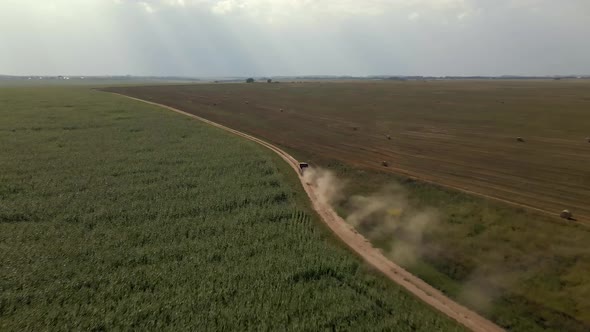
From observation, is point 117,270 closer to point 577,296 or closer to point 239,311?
point 239,311

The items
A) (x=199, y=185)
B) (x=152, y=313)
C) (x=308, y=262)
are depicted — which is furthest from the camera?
(x=199, y=185)

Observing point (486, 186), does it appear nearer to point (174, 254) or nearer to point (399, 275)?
point (399, 275)

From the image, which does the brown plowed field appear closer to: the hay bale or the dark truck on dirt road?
the hay bale

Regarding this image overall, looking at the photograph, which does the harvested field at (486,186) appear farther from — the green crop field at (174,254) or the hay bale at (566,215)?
the green crop field at (174,254)

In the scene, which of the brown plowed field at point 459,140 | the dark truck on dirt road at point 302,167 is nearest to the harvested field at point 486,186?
the brown plowed field at point 459,140

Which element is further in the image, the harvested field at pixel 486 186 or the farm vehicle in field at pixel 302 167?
the farm vehicle in field at pixel 302 167

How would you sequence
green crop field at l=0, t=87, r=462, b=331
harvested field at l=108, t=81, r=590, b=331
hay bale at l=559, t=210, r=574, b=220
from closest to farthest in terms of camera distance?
green crop field at l=0, t=87, r=462, b=331 < harvested field at l=108, t=81, r=590, b=331 < hay bale at l=559, t=210, r=574, b=220

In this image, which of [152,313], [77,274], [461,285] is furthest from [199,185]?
[461,285]

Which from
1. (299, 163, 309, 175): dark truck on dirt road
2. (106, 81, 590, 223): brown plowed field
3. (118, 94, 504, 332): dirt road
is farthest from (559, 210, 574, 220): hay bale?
(299, 163, 309, 175): dark truck on dirt road
